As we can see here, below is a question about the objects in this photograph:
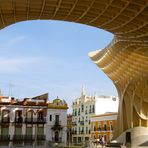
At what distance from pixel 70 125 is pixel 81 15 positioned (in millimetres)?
87805

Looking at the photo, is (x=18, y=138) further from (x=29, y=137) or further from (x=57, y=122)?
(x=57, y=122)

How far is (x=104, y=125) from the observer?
94312 mm

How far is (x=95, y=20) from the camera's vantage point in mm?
32375

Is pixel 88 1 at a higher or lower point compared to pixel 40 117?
higher

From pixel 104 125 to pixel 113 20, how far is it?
214 ft

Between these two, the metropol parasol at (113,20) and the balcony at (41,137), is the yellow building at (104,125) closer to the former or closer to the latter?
the balcony at (41,137)

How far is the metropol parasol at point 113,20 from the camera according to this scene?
2795 cm

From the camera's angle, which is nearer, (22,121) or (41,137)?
(41,137)

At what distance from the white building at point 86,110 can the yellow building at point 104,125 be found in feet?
12.0

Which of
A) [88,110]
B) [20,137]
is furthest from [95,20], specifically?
[88,110]

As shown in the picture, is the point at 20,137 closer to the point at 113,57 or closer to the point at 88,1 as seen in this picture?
the point at 113,57

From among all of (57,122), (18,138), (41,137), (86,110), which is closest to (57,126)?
(57,122)

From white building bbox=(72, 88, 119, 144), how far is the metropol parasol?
47.4 meters

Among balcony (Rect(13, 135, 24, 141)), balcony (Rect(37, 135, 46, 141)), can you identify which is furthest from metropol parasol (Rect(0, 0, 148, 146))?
balcony (Rect(13, 135, 24, 141))
